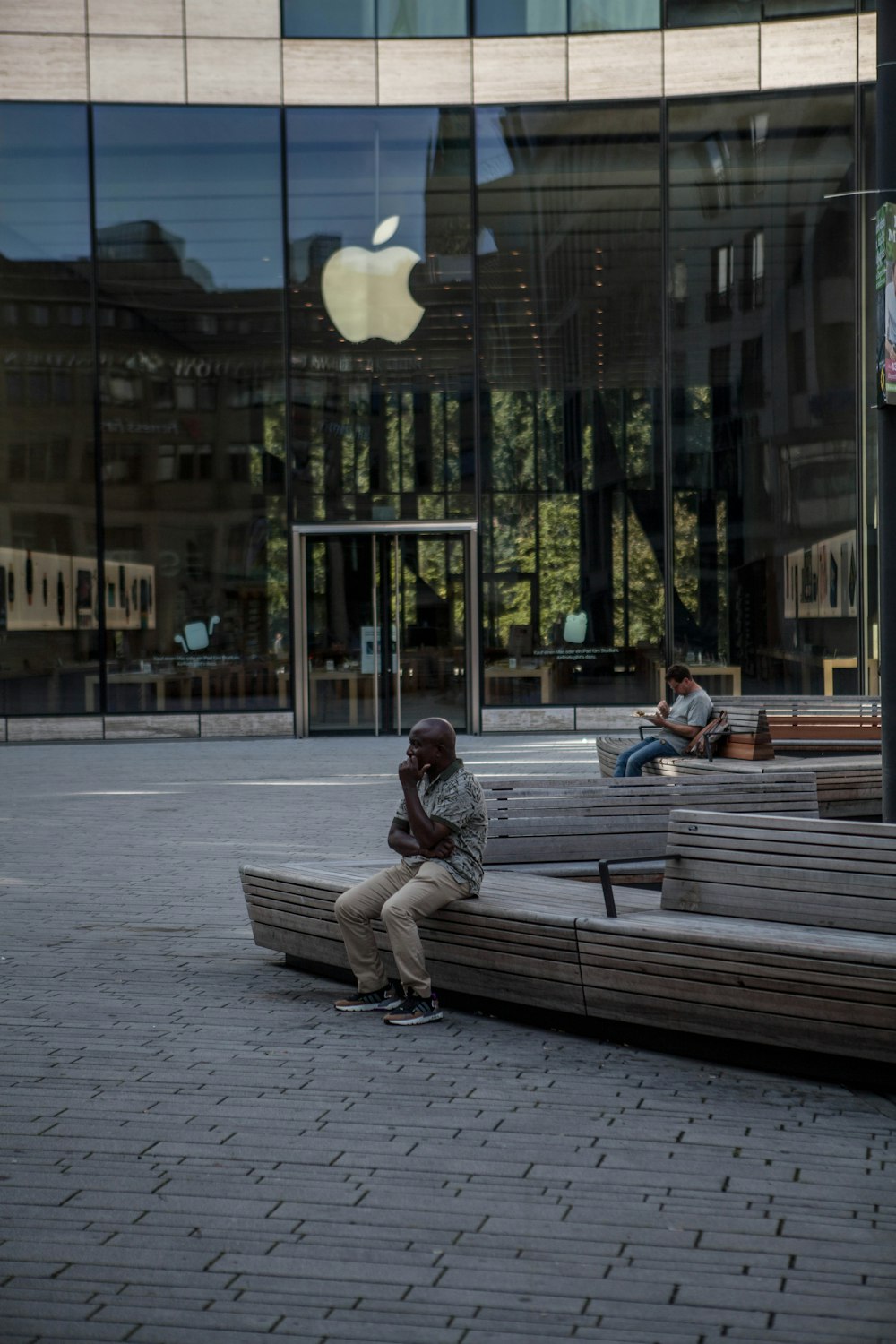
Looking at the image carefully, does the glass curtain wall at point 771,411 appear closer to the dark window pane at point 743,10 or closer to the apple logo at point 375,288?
the dark window pane at point 743,10

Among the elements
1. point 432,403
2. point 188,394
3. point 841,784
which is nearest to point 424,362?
point 432,403

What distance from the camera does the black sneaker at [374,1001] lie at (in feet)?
22.4

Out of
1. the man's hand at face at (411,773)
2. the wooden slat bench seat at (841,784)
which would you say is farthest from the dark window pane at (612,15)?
the man's hand at face at (411,773)

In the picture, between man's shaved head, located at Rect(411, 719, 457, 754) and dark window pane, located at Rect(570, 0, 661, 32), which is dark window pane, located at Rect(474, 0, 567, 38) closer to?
dark window pane, located at Rect(570, 0, 661, 32)

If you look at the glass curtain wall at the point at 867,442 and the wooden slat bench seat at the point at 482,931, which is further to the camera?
the glass curtain wall at the point at 867,442

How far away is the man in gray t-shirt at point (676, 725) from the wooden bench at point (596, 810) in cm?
395

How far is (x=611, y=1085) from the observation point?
5.67 meters

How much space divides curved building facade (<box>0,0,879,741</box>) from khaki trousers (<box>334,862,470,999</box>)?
53.3 feet

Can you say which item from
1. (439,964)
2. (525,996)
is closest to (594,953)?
(525,996)

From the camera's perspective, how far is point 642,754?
516 inches

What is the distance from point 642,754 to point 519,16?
14678 mm

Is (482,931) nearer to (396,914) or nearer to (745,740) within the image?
(396,914)

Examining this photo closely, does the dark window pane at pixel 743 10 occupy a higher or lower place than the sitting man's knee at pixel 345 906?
higher

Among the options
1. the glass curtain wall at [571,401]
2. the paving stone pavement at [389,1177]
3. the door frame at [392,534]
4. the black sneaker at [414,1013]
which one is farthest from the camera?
the door frame at [392,534]
